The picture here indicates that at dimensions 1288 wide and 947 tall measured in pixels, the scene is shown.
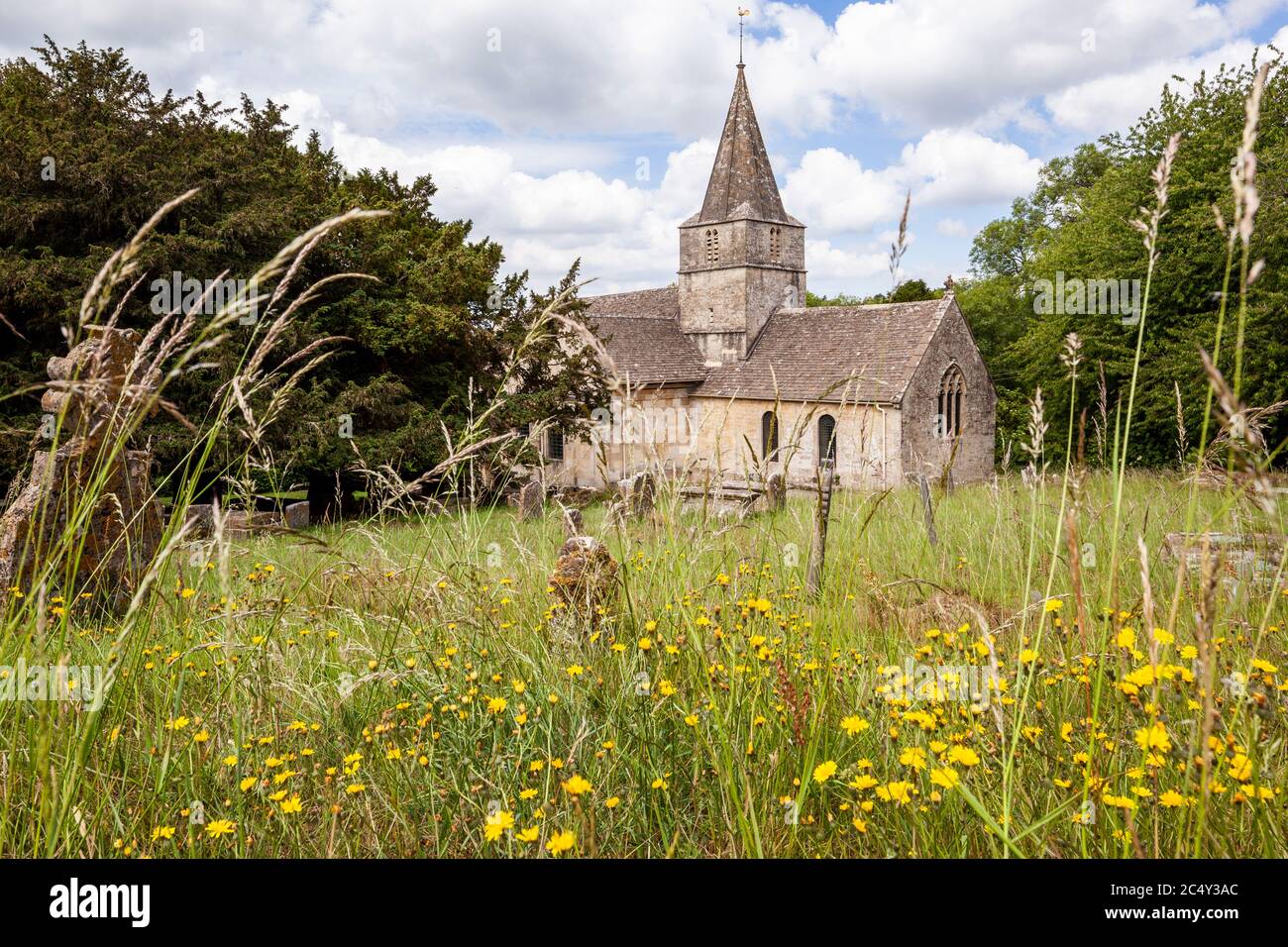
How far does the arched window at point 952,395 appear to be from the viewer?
29.5 meters

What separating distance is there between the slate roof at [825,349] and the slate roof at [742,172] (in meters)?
4.25

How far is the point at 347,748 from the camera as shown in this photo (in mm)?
2611

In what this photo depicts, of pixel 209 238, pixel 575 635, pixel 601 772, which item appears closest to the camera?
pixel 601 772

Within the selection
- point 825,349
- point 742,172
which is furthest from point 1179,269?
point 742,172

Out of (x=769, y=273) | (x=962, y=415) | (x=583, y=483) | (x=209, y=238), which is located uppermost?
(x=769, y=273)

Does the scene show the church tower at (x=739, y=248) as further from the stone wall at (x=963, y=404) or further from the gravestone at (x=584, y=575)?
the gravestone at (x=584, y=575)

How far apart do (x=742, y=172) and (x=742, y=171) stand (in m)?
0.04

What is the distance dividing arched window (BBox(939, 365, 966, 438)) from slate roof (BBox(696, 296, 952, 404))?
5.66 feet

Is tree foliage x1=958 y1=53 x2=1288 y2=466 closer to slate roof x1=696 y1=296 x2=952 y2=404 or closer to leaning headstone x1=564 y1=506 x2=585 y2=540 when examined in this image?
slate roof x1=696 y1=296 x2=952 y2=404

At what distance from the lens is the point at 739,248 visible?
111 feet
